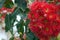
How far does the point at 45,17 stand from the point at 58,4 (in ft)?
0.26

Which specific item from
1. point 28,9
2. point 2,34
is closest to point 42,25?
point 28,9

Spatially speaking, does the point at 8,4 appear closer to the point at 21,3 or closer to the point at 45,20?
the point at 21,3

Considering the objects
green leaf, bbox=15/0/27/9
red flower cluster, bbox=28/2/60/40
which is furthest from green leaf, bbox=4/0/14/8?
red flower cluster, bbox=28/2/60/40

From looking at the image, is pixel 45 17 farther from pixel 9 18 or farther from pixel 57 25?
pixel 9 18

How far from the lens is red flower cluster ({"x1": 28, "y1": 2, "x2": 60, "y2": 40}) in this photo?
3.25 feet

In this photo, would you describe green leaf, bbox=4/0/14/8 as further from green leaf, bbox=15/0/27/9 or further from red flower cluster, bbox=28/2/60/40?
red flower cluster, bbox=28/2/60/40

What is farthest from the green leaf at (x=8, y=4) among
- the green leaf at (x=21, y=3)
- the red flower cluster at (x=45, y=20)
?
the red flower cluster at (x=45, y=20)

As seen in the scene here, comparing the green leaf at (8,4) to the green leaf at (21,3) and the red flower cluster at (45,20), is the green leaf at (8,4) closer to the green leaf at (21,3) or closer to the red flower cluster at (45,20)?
the green leaf at (21,3)

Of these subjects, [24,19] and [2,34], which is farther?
[2,34]

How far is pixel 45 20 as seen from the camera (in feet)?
3.25

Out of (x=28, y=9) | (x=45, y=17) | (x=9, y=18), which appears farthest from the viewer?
(x=9, y=18)

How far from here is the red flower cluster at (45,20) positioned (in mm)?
989

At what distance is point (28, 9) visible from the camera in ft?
3.74

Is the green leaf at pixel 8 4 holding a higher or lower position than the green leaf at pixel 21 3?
higher
